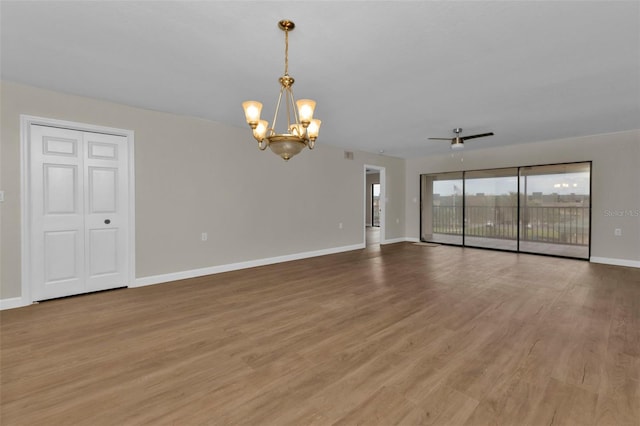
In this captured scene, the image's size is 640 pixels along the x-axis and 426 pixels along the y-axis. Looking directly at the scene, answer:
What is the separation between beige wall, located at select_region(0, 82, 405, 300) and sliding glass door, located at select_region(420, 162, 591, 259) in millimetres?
3508

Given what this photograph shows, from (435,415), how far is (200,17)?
2942mm

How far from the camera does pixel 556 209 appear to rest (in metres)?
6.53

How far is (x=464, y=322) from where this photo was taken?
275 cm

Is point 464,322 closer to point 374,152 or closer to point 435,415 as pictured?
point 435,415

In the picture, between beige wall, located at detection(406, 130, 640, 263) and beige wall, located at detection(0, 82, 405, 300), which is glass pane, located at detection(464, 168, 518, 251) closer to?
beige wall, located at detection(406, 130, 640, 263)

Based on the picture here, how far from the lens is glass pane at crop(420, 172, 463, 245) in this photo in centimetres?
782

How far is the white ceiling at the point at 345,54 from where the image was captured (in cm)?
199

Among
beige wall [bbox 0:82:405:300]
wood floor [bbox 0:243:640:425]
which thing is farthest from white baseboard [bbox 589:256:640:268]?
beige wall [bbox 0:82:405:300]

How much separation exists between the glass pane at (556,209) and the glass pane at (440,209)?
152 centimetres

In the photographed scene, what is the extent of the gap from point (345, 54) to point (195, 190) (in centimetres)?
312

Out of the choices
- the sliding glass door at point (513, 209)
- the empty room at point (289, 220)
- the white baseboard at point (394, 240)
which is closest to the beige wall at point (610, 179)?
the empty room at point (289, 220)

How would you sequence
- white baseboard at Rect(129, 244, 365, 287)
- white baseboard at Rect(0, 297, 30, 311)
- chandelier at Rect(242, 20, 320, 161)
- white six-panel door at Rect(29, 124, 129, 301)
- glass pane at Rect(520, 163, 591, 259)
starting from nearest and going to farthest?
1. chandelier at Rect(242, 20, 320, 161)
2. white baseboard at Rect(0, 297, 30, 311)
3. white six-panel door at Rect(29, 124, 129, 301)
4. white baseboard at Rect(129, 244, 365, 287)
5. glass pane at Rect(520, 163, 591, 259)

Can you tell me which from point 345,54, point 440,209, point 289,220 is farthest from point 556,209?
point 345,54

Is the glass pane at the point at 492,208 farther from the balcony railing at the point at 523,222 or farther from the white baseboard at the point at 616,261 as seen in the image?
the white baseboard at the point at 616,261
